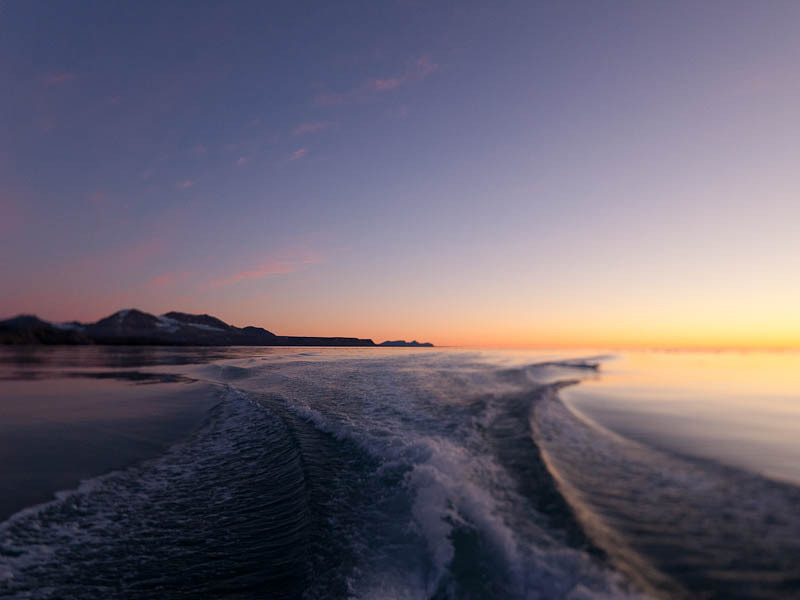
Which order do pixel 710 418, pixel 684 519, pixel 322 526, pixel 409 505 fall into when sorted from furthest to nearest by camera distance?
pixel 710 418 < pixel 409 505 < pixel 322 526 < pixel 684 519

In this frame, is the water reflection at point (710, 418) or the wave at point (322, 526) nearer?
the wave at point (322, 526)

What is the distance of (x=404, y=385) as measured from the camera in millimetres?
19109

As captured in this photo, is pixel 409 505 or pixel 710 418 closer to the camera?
pixel 409 505

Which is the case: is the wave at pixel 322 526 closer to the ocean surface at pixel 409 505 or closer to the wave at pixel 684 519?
the ocean surface at pixel 409 505

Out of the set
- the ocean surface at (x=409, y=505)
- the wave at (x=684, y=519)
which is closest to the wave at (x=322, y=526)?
the ocean surface at (x=409, y=505)

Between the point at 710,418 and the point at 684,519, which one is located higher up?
the point at 684,519

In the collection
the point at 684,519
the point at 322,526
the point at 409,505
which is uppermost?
the point at 684,519

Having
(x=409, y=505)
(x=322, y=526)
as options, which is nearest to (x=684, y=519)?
(x=409, y=505)

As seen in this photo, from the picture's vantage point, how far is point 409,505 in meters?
Result: 5.83

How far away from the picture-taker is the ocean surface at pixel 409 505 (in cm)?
399

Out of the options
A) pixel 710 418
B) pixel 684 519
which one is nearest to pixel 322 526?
pixel 684 519

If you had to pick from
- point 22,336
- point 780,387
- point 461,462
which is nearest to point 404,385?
point 461,462

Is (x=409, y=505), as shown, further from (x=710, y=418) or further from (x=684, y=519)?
(x=710, y=418)

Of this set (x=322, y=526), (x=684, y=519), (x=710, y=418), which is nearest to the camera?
(x=684, y=519)
